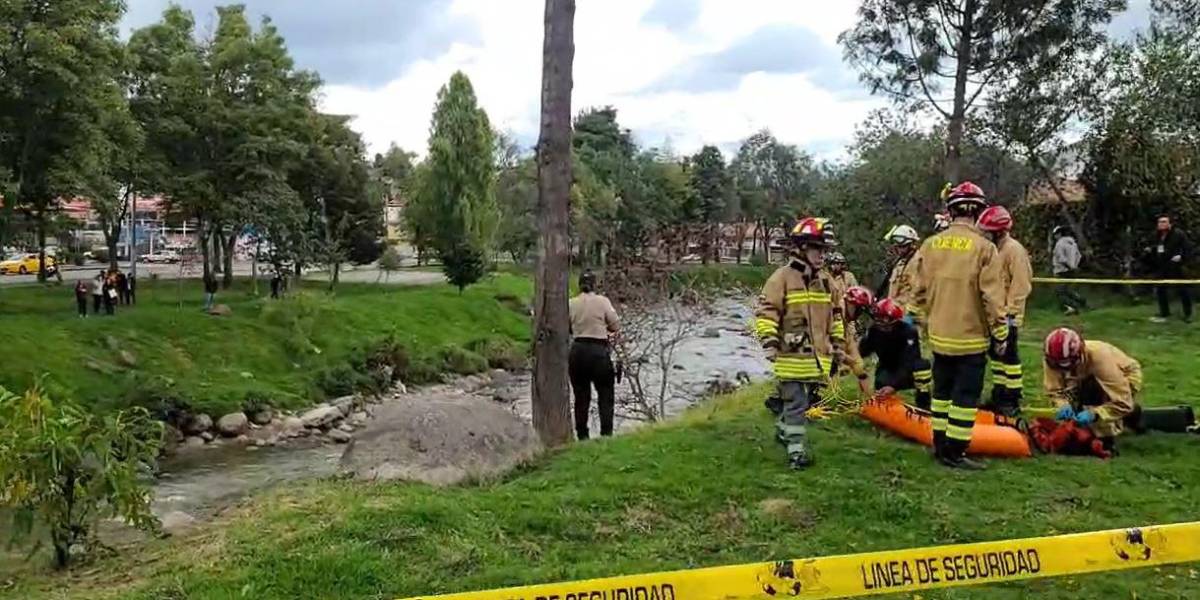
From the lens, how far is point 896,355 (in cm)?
955

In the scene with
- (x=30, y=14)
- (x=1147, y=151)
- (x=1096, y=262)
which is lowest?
(x=1096, y=262)

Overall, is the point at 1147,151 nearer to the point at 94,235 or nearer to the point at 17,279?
the point at 17,279

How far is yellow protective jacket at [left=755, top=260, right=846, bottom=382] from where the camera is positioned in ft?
24.4

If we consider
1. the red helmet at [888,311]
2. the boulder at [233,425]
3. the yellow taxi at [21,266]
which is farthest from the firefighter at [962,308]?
the yellow taxi at [21,266]

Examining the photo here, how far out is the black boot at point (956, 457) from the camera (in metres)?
7.50

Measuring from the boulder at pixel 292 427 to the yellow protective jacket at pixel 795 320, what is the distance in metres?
17.7

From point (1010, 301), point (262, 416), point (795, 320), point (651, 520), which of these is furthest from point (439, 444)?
point (262, 416)

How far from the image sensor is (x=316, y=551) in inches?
226

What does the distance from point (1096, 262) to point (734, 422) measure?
20.0 meters

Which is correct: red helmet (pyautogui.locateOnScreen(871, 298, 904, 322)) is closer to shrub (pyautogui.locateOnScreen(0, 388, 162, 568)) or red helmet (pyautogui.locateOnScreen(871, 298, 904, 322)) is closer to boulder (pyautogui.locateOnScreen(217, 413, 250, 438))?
shrub (pyautogui.locateOnScreen(0, 388, 162, 568))

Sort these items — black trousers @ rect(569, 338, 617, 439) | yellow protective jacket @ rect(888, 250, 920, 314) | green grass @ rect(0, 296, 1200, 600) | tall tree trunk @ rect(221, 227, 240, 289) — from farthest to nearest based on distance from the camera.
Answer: tall tree trunk @ rect(221, 227, 240, 289), black trousers @ rect(569, 338, 617, 439), yellow protective jacket @ rect(888, 250, 920, 314), green grass @ rect(0, 296, 1200, 600)

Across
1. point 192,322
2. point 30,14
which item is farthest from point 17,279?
point 30,14

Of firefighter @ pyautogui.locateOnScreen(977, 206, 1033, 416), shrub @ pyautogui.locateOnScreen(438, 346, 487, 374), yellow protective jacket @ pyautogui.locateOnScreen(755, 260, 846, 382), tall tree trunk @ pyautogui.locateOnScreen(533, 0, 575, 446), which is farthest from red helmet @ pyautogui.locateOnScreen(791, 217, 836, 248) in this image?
shrub @ pyautogui.locateOnScreen(438, 346, 487, 374)

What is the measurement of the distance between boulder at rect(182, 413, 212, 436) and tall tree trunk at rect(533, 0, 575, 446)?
47.6ft
